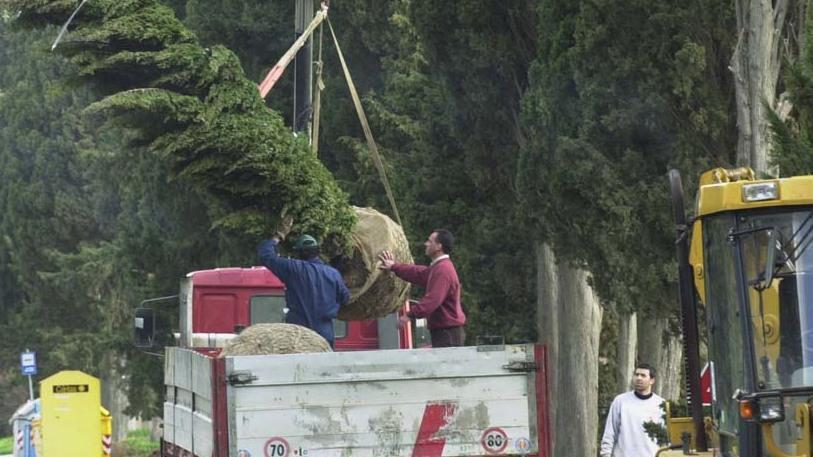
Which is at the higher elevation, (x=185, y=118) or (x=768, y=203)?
(x=185, y=118)

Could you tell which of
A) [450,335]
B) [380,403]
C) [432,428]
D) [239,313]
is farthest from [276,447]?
[239,313]

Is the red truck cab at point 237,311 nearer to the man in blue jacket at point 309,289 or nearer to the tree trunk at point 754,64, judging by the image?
the man in blue jacket at point 309,289

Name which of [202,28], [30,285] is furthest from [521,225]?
[30,285]

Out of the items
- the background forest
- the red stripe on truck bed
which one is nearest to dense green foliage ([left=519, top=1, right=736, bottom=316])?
the background forest

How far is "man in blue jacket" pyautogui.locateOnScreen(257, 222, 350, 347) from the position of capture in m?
11.7

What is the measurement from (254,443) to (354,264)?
14.0 ft

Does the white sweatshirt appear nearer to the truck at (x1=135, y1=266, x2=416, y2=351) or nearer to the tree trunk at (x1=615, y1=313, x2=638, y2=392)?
the truck at (x1=135, y1=266, x2=416, y2=351)

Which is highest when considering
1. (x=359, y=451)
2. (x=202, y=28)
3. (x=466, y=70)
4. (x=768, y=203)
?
(x=202, y=28)

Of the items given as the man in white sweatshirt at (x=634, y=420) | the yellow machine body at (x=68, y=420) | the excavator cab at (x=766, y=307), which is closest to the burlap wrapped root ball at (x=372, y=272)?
the man in white sweatshirt at (x=634, y=420)

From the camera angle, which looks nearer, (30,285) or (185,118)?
(185,118)

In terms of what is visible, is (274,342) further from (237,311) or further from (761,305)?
(237,311)

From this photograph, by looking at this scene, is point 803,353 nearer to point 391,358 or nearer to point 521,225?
point 391,358

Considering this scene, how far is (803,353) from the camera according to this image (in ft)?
24.7

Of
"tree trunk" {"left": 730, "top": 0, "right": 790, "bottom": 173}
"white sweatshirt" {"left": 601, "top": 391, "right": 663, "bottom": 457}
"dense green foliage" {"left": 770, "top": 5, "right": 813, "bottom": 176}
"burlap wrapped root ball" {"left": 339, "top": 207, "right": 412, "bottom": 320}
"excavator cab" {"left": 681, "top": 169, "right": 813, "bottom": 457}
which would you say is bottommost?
"white sweatshirt" {"left": 601, "top": 391, "right": 663, "bottom": 457}
